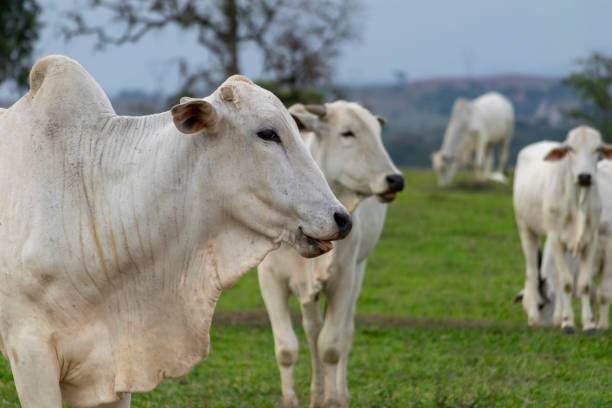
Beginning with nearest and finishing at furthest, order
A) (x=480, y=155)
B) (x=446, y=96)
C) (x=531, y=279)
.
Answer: (x=531, y=279), (x=480, y=155), (x=446, y=96)

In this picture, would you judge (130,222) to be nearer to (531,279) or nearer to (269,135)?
(269,135)

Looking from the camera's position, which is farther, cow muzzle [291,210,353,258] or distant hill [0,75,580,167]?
distant hill [0,75,580,167]

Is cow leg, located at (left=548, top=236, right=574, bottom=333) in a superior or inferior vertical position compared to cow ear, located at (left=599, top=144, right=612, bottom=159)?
inferior

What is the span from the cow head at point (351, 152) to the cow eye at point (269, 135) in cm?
239

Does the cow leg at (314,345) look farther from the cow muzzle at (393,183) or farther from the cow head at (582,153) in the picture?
the cow head at (582,153)

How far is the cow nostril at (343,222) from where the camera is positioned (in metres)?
2.92

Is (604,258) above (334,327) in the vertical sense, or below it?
below

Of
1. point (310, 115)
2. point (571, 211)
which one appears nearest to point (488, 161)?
point (571, 211)

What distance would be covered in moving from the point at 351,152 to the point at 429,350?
273cm

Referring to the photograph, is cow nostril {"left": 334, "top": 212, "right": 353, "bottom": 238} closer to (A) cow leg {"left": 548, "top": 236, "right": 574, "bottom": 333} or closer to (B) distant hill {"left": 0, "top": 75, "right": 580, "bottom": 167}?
(A) cow leg {"left": 548, "top": 236, "right": 574, "bottom": 333}

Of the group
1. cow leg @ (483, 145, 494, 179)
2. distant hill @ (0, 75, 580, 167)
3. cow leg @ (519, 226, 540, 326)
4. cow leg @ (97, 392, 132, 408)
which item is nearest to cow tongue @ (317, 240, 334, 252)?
cow leg @ (97, 392, 132, 408)

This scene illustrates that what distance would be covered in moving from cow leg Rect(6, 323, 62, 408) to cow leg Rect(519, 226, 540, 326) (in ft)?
23.2

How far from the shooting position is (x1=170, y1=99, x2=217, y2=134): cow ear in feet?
9.34

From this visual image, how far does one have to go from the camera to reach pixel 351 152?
5539 mm
